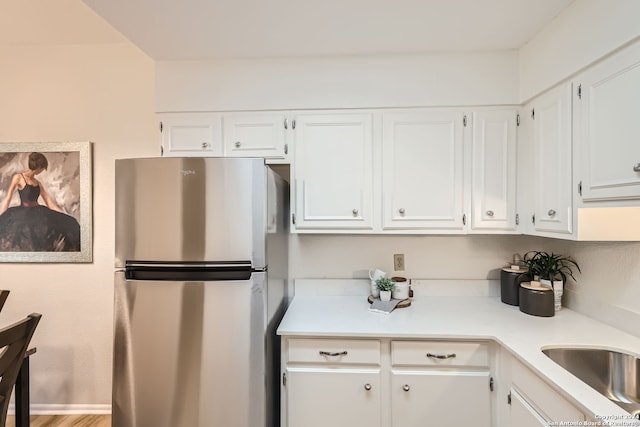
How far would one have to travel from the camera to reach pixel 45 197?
2.14 m

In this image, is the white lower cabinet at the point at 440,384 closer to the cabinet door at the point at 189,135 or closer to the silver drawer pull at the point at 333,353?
the silver drawer pull at the point at 333,353

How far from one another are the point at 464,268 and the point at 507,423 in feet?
3.09

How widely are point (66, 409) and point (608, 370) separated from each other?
10.7ft

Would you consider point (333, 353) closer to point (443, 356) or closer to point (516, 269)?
point (443, 356)

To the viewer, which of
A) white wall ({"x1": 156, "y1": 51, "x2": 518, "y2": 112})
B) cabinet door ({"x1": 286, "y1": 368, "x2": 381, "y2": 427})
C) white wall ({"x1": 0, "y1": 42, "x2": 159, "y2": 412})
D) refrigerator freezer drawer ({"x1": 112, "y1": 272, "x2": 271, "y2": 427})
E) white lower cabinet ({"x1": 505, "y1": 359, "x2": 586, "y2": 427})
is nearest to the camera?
white lower cabinet ({"x1": 505, "y1": 359, "x2": 586, "y2": 427})

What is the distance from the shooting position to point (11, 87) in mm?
2176

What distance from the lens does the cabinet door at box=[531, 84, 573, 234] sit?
55.8 inches

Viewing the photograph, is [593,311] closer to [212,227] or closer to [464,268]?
[464,268]

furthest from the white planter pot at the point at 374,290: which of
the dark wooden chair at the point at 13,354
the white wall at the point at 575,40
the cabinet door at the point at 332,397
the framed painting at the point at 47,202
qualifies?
the framed painting at the point at 47,202

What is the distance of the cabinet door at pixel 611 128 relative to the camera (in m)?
1.10

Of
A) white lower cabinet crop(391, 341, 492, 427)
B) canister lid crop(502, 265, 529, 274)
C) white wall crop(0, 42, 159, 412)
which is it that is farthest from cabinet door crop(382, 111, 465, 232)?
white wall crop(0, 42, 159, 412)

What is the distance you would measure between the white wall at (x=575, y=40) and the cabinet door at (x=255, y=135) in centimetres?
142

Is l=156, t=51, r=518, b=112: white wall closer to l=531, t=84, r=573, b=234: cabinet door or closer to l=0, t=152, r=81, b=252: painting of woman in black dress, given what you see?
A: l=531, t=84, r=573, b=234: cabinet door

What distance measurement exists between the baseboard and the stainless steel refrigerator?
1.07 m
